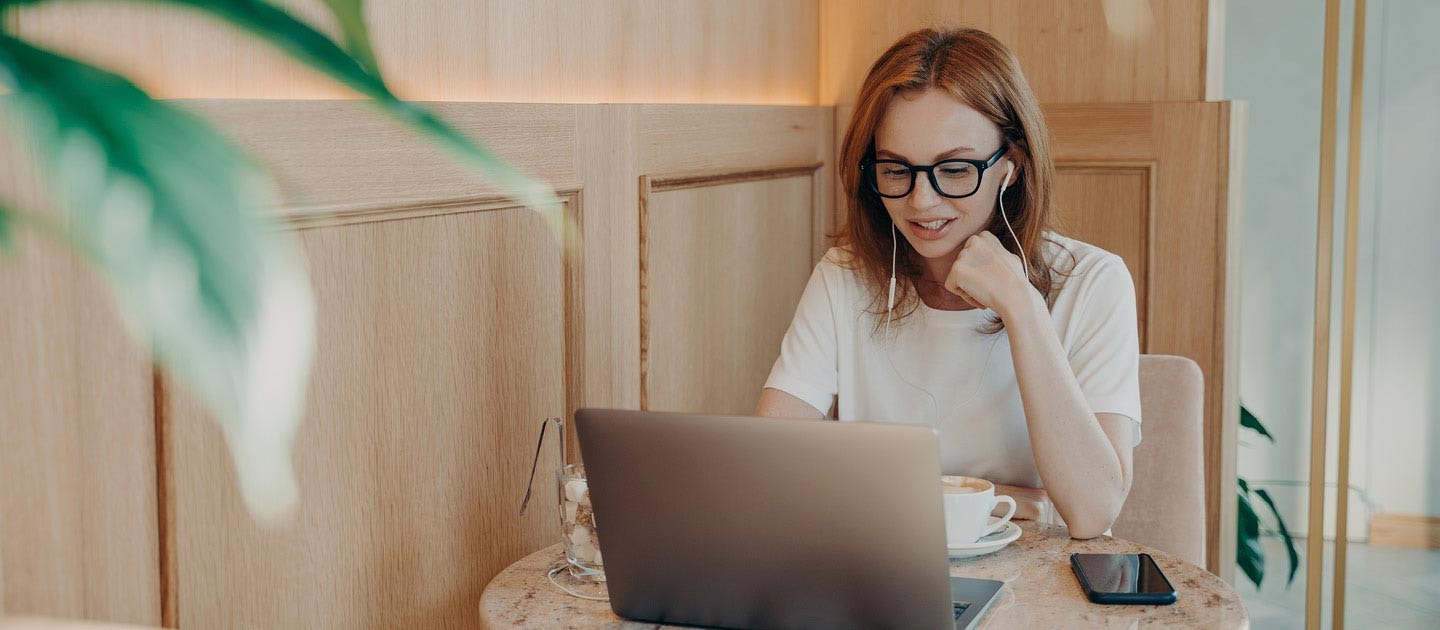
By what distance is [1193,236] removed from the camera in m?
2.23

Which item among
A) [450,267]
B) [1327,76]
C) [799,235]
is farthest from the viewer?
[799,235]

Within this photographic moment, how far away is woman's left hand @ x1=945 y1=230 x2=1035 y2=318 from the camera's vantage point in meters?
1.46

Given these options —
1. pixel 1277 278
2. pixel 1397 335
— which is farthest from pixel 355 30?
pixel 1277 278

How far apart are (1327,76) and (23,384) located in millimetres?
2098

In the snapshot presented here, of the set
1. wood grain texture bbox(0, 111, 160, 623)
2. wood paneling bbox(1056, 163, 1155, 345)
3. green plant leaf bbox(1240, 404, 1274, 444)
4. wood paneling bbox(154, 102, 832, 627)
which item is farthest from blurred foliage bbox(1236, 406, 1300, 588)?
wood grain texture bbox(0, 111, 160, 623)

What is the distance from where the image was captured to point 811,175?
7.98 feet

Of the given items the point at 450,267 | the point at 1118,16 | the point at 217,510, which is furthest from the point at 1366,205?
the point at 217,510

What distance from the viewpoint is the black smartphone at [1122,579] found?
1117 millimetres

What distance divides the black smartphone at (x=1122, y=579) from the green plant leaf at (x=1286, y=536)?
1545 mm

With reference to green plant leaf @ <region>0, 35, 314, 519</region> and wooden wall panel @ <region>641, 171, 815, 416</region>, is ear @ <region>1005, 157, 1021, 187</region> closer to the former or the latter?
wooden wall panel @ <region>641, 171, 815, 416</region>

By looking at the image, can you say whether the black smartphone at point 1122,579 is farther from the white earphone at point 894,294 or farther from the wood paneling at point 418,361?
the wood paneling at point 418,361

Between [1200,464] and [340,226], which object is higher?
[340,226]

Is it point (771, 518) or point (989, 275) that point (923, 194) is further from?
point (771, 518)

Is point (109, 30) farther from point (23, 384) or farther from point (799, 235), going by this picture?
point (799, 235)
